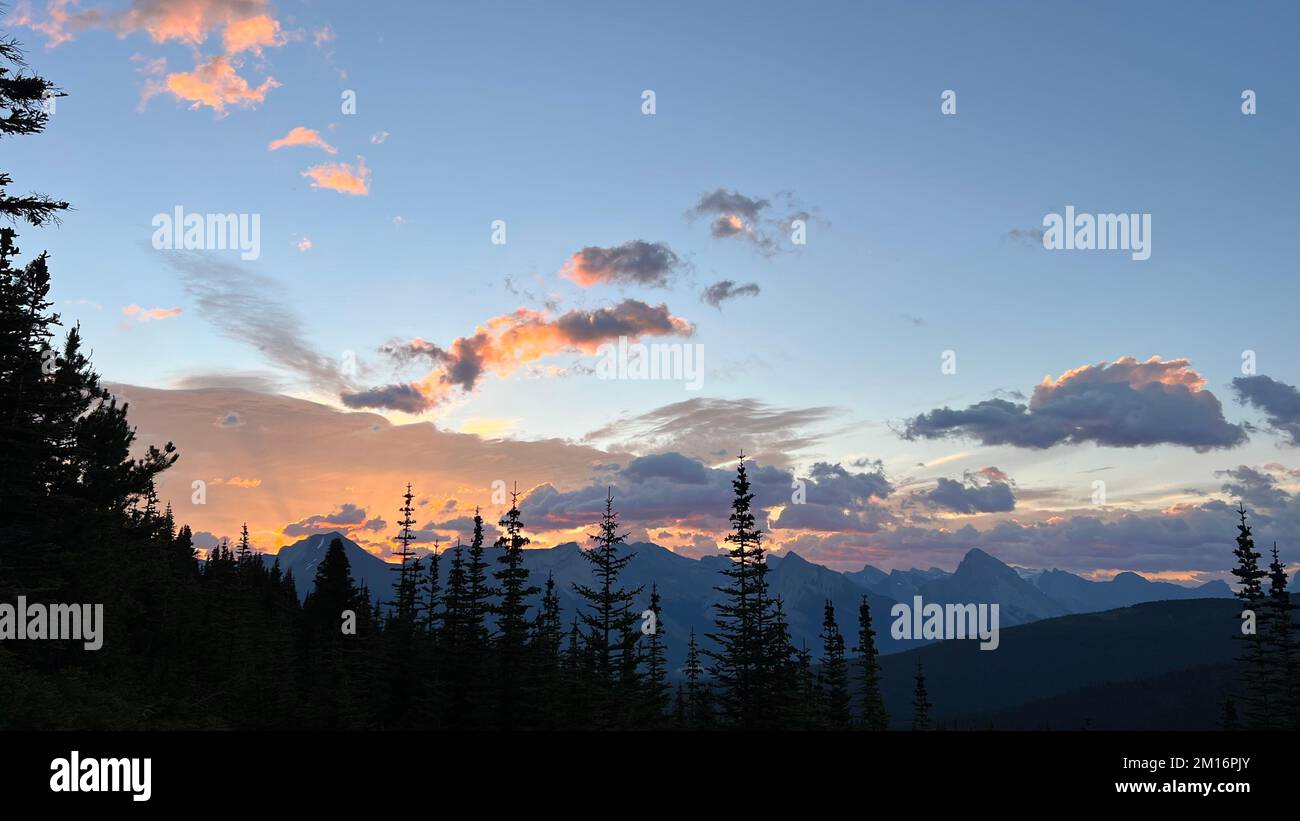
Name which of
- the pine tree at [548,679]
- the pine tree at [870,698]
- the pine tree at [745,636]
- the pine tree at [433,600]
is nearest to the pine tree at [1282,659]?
the pine tree at [870,698]

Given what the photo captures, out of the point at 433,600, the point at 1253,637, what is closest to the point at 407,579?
the point at 433,600

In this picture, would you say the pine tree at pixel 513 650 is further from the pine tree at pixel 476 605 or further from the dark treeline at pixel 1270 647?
the dark treeline at pixel 1270 647

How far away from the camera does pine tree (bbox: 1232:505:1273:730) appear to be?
201 feet

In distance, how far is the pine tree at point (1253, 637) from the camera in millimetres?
61281

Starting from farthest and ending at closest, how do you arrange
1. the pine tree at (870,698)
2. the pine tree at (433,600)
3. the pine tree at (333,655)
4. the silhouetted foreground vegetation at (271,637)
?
1. the pine tree at (870,698)
2. the pine tree at (433,600)
3. the pine tree at (333,655)
4. the silhouetted foreground vegetation at (271,637)

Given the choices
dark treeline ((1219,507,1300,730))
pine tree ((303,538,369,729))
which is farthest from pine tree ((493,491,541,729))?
dark treeline ((1219,507,1300,730))

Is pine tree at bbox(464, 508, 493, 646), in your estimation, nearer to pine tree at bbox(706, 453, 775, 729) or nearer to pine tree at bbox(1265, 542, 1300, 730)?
pine tree at bbox(706, 453, 775, 729)

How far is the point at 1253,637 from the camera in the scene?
64.3 meters

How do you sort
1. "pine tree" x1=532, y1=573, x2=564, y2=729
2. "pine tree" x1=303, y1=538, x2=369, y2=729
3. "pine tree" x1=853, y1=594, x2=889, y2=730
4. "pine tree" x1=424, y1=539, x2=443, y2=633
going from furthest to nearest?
1. "pine tree" x1=853, y1=594, x2=889, y2=730
2. "pine tree" x1=424, y1=539, x2=443, y2=633
3. "pine tree" x1=303, y1=538, x2=369, y2=729
4. "pine tree" x1=532, y1=573, x2=564, y2=729

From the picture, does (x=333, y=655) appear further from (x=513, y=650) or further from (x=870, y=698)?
(x=870, y=698)
